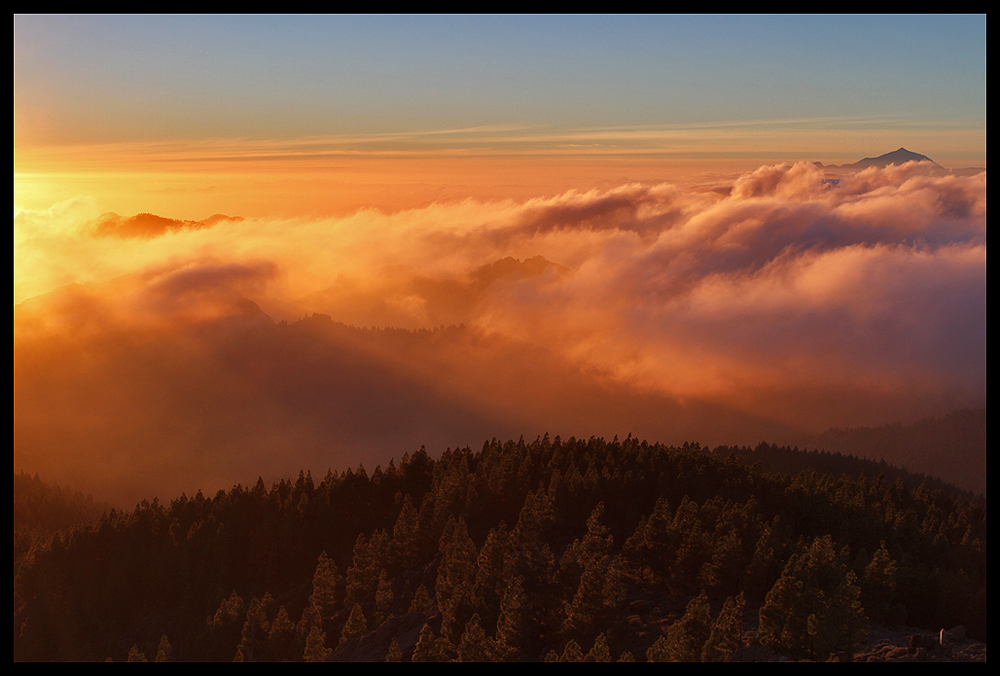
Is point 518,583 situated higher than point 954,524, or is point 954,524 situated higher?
point 518,583

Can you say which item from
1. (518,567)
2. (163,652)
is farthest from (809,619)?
(163,652)

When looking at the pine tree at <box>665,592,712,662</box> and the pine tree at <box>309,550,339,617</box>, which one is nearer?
the pine tree at <box>665,592,712,662</box>

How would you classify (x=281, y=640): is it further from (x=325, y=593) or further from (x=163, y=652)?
(x=163, y=652)

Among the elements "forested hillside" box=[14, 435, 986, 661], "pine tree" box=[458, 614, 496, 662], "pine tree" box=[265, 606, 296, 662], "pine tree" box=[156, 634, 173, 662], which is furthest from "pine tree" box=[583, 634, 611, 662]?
"pine tree" box=[156, 634, 173, 662]

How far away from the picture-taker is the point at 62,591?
132 meters

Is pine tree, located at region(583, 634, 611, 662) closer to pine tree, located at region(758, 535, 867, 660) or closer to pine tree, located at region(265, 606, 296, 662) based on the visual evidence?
pine tree, located at region(758, 535, 867, 660)

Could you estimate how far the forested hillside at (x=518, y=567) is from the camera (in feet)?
235

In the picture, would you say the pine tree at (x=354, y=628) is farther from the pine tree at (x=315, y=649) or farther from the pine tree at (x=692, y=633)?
the pine tree at (x=692, y=633)

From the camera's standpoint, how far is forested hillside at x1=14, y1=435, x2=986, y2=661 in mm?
71562

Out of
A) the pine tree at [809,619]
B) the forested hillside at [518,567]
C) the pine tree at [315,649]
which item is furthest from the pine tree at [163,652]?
the pine tree at [809,619]

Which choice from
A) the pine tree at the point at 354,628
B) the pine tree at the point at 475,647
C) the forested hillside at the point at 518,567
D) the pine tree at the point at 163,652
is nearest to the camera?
the pine tree at the point at 475,647
